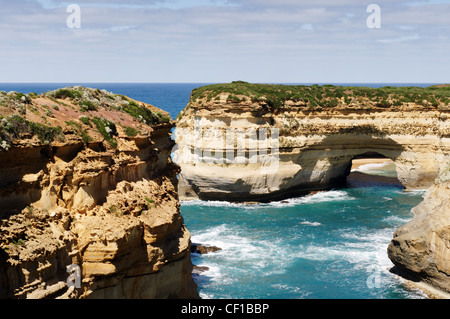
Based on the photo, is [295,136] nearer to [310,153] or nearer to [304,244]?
[310,153]

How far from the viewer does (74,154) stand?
19312 mm

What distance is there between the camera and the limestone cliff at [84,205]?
1692cm

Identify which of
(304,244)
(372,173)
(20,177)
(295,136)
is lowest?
(304,244)

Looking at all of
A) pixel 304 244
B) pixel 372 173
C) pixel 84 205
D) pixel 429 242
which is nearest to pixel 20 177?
pixel 84 205

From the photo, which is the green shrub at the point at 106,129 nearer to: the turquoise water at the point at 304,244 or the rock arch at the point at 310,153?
the turquoise water at the point at 304,244

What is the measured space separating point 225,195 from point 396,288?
26.4m

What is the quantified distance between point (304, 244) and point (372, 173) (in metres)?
34.2

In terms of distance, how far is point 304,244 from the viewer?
42.2m

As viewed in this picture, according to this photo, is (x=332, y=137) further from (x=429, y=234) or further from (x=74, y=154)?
(x=74, y=154)

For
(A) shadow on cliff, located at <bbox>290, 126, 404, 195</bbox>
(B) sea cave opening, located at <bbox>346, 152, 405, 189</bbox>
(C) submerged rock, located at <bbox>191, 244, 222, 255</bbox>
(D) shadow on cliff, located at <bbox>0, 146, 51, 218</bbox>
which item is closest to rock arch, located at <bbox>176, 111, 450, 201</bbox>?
(A) shadow on cliff, located at <bbox>290, 126, 404, 195</bbox>

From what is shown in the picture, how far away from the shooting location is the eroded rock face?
29.8 meters

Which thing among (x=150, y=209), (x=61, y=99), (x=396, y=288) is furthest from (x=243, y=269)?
(x=61, y=99)

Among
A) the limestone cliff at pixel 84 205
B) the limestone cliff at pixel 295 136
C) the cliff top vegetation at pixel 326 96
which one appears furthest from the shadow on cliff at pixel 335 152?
the limestone cliff at pixel 84 205

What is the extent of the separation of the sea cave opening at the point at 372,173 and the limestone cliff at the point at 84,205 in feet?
153
